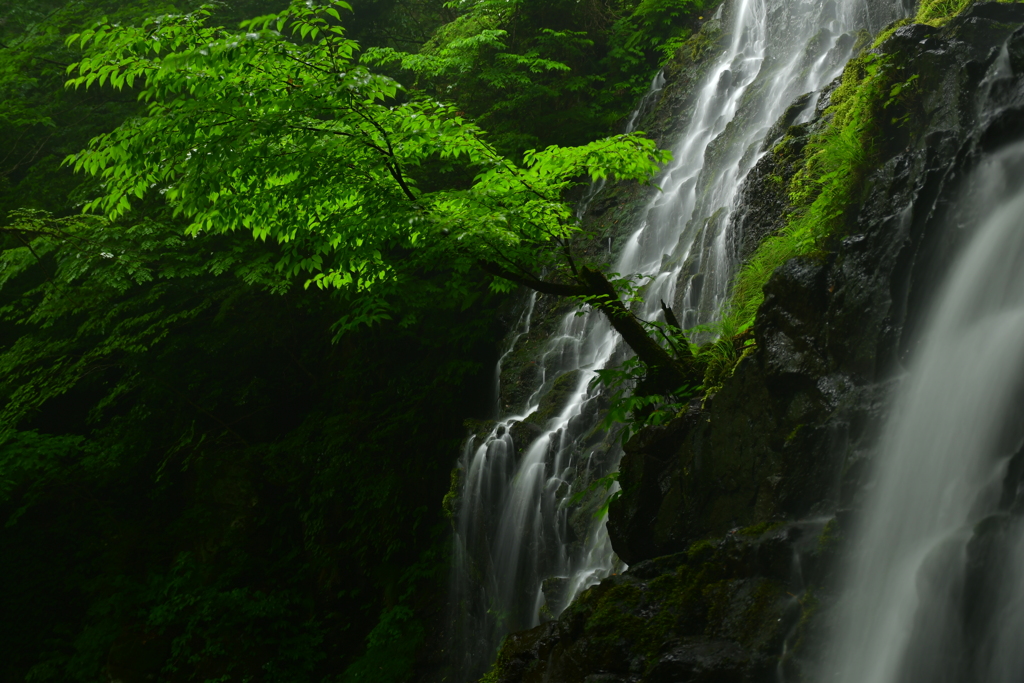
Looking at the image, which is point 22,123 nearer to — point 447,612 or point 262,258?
point 262,258

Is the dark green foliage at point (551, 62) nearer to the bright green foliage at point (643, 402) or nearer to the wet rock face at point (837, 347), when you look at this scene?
the bright green foliage at point (643, 402)

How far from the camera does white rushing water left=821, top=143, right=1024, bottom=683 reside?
2.57m

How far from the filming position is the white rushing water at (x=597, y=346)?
601 centimetres

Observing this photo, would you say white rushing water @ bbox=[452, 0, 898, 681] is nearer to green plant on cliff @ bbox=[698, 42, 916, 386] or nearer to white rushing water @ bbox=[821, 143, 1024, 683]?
green plant on cliff @ bbox=[698, 42, 916, 386]

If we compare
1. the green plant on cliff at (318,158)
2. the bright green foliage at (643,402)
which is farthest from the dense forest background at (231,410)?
the bright green foliage at (643,402)

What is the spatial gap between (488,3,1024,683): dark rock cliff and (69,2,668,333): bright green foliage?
1.56 meters

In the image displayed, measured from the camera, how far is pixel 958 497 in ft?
9.56

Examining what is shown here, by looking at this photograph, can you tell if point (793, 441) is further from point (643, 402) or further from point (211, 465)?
point (211, 465)

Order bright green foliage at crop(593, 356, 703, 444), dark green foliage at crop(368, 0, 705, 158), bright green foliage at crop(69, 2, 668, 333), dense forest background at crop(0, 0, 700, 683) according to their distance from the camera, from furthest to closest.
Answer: dark green foliage at crop(368, 0, 705, 158)
dense forest background at crop(0, 0, 700, 683)
bright green foliage at crop(593, 356, 703, 444)
bright green foliage at crop(69, 2, 668, 333)

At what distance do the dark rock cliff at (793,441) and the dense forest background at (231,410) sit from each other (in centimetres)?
455

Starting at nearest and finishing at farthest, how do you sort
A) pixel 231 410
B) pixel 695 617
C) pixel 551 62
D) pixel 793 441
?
→ pixel 695 617
pixel 793 441
pixel 551 62
pixel 231 410

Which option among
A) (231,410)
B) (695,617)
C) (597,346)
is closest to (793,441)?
(695,617)

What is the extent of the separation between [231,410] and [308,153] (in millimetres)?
8056

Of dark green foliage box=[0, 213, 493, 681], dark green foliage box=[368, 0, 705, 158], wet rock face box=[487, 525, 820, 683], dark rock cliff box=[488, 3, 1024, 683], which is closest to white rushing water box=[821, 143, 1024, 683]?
dark rock cliff box=[488, 3, 1024, 683]
